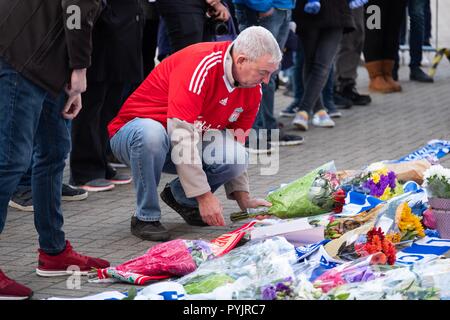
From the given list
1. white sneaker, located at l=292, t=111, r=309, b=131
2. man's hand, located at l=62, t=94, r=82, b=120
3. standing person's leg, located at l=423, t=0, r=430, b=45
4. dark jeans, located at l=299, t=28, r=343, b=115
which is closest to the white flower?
man's hand, located at l=62, t=94, r=82, b=120

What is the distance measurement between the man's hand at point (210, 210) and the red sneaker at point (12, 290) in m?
1.19

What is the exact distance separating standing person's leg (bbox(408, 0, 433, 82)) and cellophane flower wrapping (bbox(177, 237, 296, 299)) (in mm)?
7384

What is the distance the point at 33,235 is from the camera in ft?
19.2

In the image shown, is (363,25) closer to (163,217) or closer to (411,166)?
(411,166)

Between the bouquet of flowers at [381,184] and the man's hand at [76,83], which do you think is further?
the bouquet of flowers at [381,184]

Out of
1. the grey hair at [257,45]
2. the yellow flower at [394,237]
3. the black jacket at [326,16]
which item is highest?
the grey hair at [257,45]

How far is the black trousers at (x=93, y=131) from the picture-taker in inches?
272

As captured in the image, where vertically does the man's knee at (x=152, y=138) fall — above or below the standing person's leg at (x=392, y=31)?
above

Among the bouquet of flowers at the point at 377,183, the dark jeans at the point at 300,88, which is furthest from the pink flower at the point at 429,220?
the dark jeans at the point at 300,88

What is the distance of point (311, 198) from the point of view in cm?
582

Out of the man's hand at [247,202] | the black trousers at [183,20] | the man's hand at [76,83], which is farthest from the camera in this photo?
the black trousers at [183,20]

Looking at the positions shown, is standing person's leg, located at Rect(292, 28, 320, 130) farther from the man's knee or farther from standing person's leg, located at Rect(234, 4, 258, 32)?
the man's knee

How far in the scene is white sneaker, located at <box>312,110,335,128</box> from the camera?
9422mm

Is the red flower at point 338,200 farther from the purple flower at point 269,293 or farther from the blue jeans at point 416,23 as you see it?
the blue jeans at point 416,23
